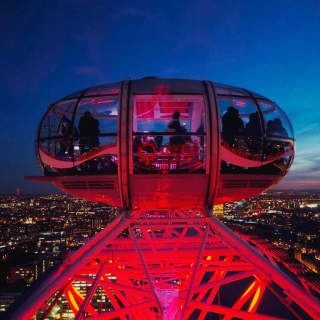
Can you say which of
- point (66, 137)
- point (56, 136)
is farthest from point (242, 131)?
point (56, 136)

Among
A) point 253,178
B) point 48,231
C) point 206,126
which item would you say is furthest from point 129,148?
point 48,231

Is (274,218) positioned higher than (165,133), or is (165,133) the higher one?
(165,133)

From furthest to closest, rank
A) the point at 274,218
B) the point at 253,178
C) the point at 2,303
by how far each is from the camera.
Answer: the point at 274,218
the point at 2,303
the point at 253,178

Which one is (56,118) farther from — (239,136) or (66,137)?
(239,136)

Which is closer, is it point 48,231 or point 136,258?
point 136,258

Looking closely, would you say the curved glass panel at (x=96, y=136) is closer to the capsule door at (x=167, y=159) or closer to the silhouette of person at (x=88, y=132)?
the silhouette of person at (x=88, y=132)

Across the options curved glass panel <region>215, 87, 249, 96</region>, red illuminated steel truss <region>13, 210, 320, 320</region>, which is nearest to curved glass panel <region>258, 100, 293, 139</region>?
curved glass panel <region>215, 87, 249, 96</region>

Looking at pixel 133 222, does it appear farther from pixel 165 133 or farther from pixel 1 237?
pixel 1 237

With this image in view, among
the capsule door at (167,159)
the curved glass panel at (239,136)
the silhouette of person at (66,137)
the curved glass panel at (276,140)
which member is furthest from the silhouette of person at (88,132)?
the curved glass panel at (276,140)
